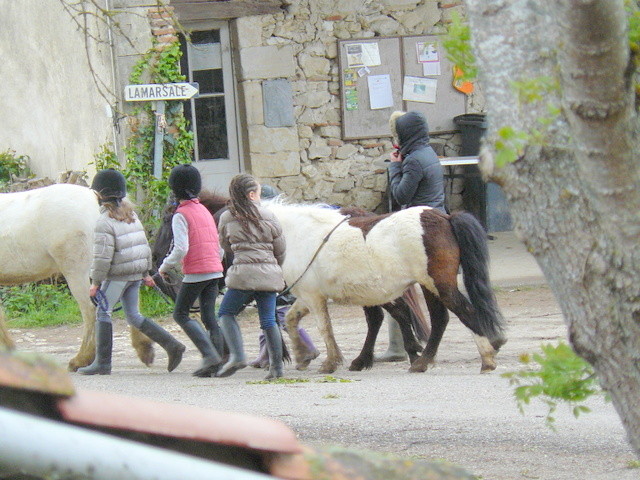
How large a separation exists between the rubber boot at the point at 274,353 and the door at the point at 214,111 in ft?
22.0

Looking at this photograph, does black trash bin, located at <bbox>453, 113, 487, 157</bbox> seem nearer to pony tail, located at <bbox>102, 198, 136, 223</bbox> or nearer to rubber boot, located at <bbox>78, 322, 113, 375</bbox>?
pony tail, located at <bbox>102, 198, 136, 223</bbox>

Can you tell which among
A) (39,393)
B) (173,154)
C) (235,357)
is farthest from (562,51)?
(173,154)

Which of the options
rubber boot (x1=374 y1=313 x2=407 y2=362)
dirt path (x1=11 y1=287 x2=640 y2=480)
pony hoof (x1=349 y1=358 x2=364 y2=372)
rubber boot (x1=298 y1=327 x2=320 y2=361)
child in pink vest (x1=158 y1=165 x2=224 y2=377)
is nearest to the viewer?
dirt path (x1=11 y1=287 x2=640 y2=480)

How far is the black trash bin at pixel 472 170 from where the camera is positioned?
1469 centimetres

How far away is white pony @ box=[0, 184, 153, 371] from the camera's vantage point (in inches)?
355

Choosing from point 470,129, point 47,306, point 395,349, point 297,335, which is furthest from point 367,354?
point 470,129

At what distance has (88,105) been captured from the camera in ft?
47.2

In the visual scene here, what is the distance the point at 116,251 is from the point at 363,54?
7.35 metres

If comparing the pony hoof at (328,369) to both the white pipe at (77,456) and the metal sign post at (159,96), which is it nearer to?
the metal sign post at (159,96)

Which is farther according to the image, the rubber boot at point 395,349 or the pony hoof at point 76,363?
the rubber boot at point 395,349

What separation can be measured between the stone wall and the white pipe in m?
13.2

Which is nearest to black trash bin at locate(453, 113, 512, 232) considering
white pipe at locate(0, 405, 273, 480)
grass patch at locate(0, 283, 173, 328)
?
grass patch at locate(0, 283, 173, 328)

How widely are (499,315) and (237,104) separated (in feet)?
24.9

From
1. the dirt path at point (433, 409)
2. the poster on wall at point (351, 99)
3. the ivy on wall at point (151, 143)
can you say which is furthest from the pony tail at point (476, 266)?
the poster on wall at point (351, 99)
